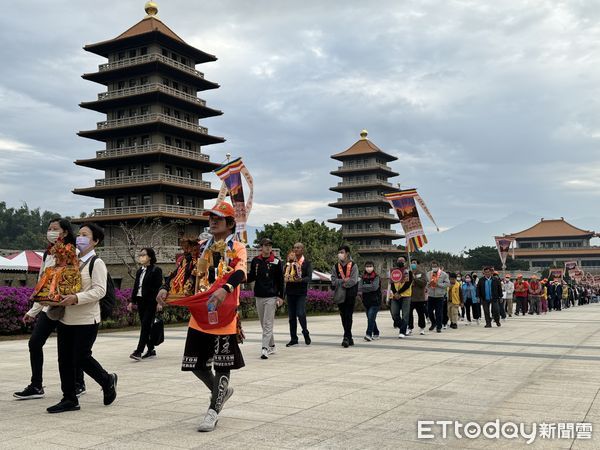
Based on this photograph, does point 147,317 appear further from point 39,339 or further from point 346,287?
point 346,287

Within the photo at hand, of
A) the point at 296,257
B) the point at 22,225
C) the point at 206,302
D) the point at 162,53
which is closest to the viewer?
the point at 206,302

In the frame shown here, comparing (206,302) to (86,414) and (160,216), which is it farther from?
(160,216)

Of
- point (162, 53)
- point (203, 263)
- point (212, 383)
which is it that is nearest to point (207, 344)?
point (212, 383)

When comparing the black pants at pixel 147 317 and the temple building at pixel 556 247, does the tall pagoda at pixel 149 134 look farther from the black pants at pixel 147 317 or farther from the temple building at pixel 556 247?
the temple building at pixel 556 247

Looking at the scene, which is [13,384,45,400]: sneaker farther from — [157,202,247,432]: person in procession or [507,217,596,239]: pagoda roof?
[507,217,596,239]: pagoda roof

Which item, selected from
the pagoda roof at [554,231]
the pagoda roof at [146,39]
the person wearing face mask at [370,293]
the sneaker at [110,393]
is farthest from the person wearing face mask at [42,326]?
the pagoda roof at [554,231]

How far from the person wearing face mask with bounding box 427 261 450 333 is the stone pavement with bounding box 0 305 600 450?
167 inches

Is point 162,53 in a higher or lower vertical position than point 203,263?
higher

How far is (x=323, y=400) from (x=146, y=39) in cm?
4517

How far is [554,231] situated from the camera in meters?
99.1

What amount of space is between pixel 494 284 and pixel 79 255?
14068mm

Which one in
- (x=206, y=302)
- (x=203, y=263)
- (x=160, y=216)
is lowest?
(x=206, y=302)

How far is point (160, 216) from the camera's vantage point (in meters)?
42.9

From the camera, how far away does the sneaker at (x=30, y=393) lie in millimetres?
6141
